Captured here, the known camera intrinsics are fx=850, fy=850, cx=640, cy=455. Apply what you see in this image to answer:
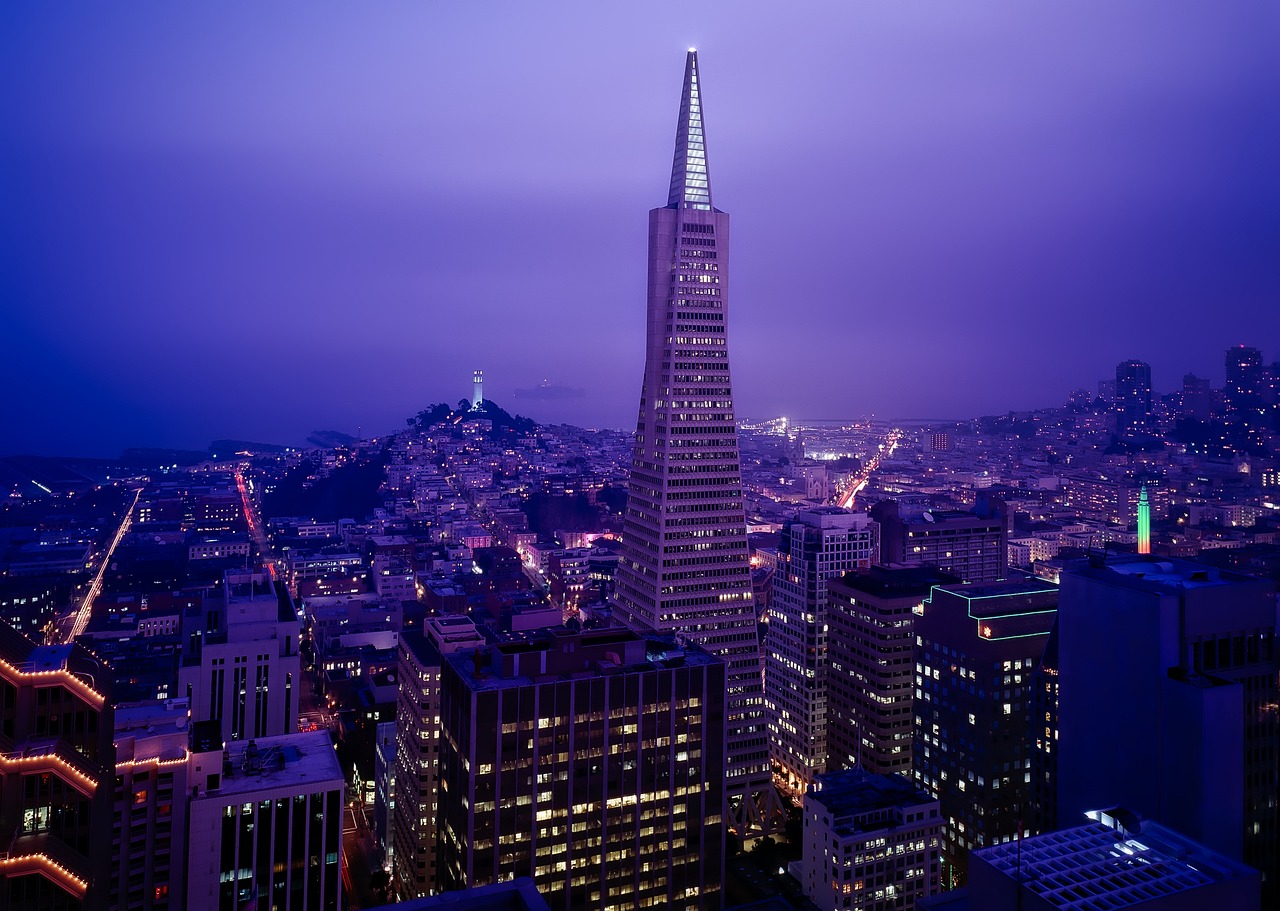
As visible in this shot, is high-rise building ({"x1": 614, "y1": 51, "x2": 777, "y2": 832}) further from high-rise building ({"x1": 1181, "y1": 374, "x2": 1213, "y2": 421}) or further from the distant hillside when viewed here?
the distant hillside

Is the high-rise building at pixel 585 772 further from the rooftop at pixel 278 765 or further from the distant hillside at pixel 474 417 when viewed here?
the distant hillside at pixel 474 417

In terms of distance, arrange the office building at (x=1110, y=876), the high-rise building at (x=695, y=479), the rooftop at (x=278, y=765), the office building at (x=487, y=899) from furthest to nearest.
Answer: the high-rise building at (x=695, y=479)
the rooftop at (x=278, y=765)
the office building at (x=1110, y=876)
the office building at (x=487, y=899)

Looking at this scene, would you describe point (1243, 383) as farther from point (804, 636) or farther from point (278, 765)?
point (278, 765)

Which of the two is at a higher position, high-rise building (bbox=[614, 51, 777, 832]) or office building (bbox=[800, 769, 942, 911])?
high-rise building (bbox=[614, 51, 777, 832])

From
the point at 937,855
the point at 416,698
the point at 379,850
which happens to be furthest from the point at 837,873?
the point at 379,850

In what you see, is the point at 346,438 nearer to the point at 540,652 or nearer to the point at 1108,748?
the point at 540,652

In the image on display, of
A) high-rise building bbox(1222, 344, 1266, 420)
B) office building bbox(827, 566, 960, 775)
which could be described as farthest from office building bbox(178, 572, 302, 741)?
high-rise building bbox(1222, 344, 1266, 420)

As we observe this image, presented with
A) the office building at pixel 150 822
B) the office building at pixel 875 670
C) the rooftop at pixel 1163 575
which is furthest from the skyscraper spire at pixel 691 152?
the office building at pixel 150 822
